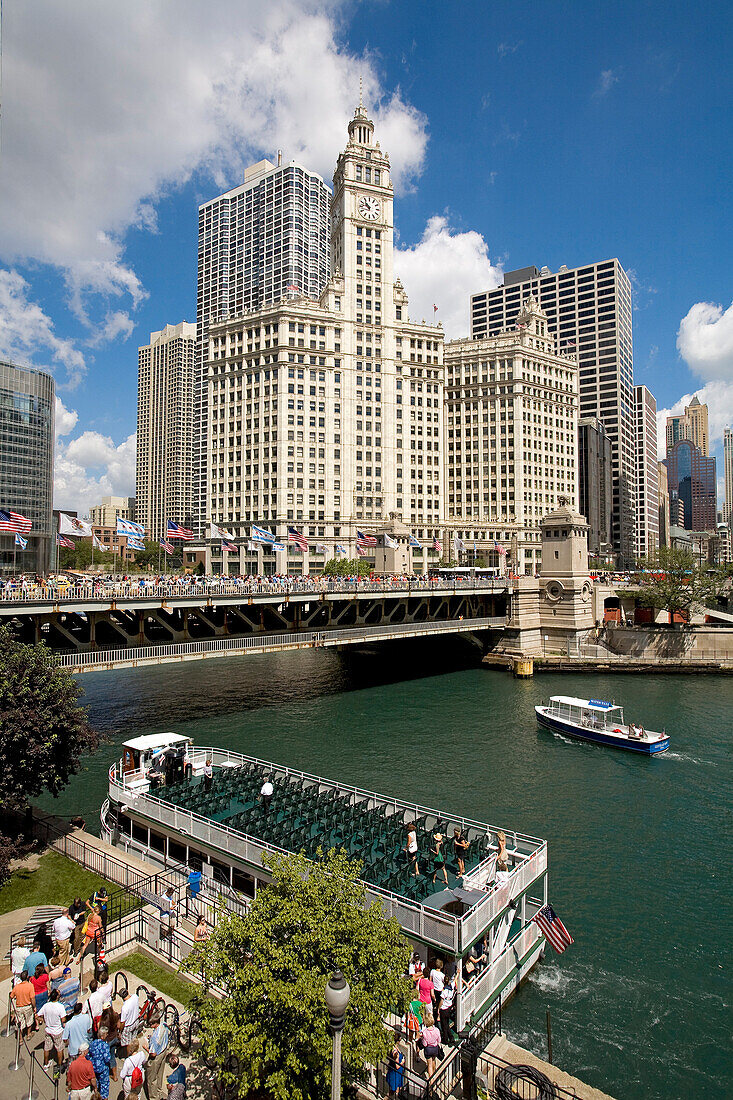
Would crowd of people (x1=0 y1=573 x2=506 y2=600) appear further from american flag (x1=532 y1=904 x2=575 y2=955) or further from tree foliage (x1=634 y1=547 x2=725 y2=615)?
american flag (x1=532 y1=904 x2=575 y2=955)

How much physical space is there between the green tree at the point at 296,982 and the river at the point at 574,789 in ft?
28.4

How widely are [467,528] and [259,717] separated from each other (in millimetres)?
95510

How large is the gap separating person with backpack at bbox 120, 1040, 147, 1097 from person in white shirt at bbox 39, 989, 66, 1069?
1801 millimetres

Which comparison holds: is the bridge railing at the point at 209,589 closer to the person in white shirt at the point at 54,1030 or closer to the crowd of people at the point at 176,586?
the crowd of people at the point at 176,586

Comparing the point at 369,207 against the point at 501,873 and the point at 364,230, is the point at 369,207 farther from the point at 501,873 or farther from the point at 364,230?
the point at 501,873

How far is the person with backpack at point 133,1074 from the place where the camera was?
12.5 m

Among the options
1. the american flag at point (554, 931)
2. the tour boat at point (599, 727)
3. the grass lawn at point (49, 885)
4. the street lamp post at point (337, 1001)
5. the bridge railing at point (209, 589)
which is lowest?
the tour boat at point (599, 727)

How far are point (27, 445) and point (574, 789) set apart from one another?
128277 millimetres

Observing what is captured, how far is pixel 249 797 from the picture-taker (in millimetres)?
27078

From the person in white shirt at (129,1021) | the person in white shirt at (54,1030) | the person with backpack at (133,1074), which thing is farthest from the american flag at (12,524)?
the person with backpack at (133,1074)

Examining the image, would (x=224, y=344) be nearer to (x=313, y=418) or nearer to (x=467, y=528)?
(x=313, y=418)

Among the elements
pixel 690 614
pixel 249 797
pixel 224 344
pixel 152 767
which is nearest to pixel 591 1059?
pixel 249 797

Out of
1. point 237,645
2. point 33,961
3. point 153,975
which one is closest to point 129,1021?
point 153,975

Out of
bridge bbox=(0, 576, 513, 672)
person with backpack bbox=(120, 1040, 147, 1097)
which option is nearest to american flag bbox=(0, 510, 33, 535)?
bridge bbox=(0, 576, 513, 672)
